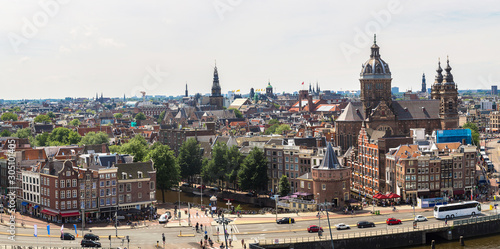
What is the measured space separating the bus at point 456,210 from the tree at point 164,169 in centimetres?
4883

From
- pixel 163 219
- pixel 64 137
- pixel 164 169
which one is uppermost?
pixel 64 137

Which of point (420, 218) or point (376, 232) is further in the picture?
point (420, 218)

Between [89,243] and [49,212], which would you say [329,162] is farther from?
[49,212]

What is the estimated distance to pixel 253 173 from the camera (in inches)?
4648

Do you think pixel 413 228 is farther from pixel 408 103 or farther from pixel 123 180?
pixel 408 103

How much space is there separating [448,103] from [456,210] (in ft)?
214

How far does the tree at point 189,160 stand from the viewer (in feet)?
441

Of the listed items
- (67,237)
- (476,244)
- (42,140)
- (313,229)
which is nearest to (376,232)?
(313,229)

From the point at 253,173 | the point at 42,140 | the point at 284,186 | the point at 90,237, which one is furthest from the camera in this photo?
the point at 42,140

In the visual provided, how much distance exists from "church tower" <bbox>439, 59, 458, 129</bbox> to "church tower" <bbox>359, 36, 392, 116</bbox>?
640 inches

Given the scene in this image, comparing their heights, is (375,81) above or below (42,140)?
above

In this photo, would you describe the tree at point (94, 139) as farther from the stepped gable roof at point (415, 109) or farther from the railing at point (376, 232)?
the railing at point (376, 232)

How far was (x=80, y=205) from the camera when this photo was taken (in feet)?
317

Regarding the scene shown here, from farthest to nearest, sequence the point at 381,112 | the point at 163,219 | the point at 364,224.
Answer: the point at 381,112 → the point at 163,219 → the point at 364,224
